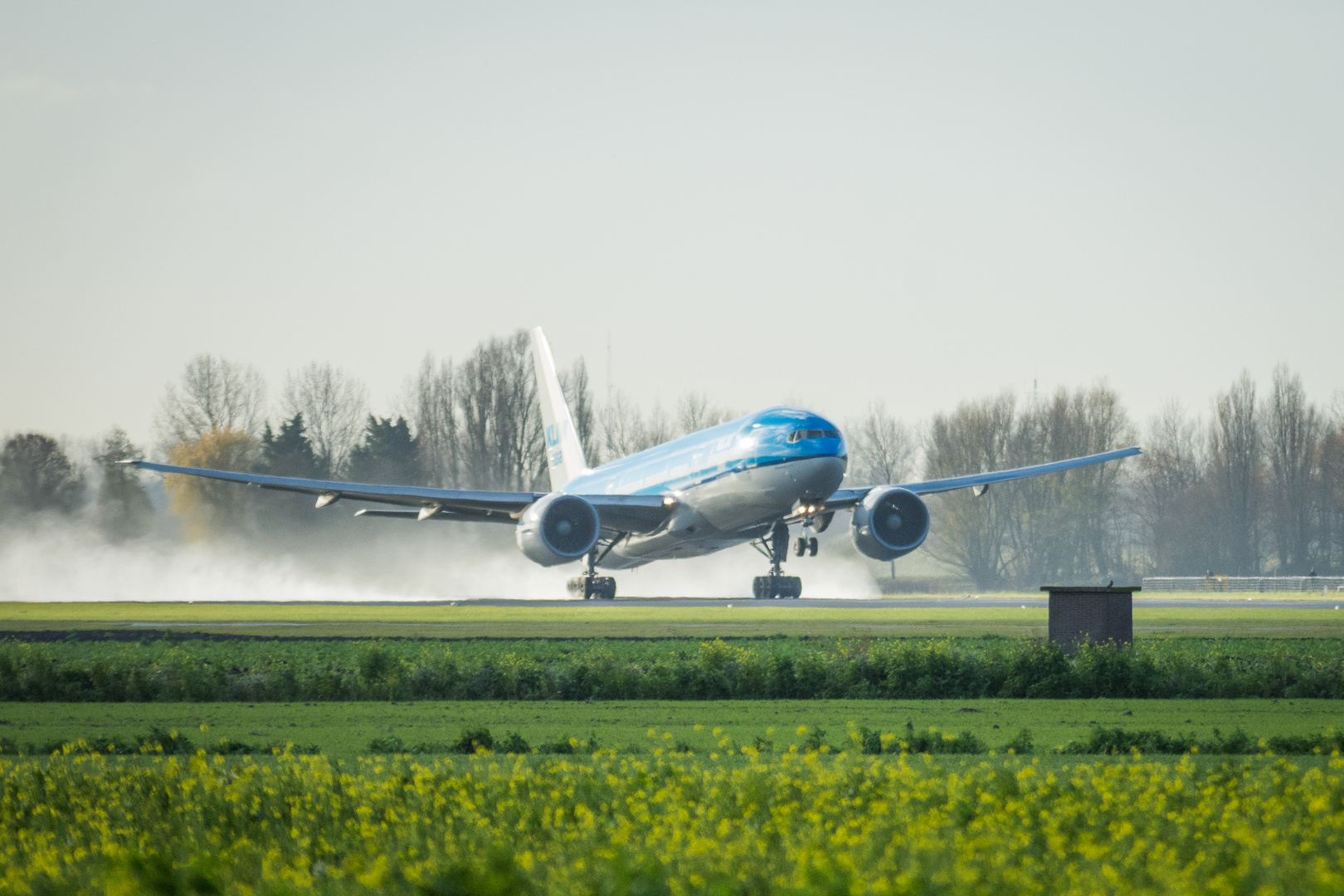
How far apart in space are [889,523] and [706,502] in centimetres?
697

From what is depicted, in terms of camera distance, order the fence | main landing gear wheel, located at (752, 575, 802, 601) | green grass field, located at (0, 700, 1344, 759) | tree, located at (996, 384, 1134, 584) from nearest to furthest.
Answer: green grass field, located at (0, 700, 1344, 759)
main landing gear wheel, located at (752, 575, 802, 601)
the fence
tree, located at (996, 384, 1134, 584)

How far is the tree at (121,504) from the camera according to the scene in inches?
2606

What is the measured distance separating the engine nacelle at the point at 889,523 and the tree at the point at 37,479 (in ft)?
129

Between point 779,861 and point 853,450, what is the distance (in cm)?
10921

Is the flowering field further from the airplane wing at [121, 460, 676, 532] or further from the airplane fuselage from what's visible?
the airplane wing at [121, 460, 676, 532]

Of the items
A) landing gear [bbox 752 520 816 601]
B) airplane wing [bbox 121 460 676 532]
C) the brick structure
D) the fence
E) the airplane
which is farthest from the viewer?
the fence

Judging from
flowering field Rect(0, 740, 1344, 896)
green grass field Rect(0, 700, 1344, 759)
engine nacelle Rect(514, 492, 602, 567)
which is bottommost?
green grass field Rect(0, 700, 1344, 759)

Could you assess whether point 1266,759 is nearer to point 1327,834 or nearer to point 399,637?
point 1327,834

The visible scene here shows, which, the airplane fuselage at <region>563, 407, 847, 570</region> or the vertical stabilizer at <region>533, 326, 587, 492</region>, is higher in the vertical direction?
the vertical stabilizer at <region>533, 326, 587, 492</region>

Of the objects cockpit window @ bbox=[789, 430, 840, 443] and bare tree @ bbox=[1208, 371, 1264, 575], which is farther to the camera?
bare tree @ bbox=[1208, 371, 1264, 575]

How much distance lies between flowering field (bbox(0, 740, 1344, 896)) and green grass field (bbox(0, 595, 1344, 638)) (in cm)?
1881

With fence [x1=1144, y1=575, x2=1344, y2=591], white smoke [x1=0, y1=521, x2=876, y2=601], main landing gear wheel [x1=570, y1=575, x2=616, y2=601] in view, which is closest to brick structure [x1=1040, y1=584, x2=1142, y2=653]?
main landing gear wheel [x1=570, y1=575, x2=616, y2=601]

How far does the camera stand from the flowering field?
7.09 metres

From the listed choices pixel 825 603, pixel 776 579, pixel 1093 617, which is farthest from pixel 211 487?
pixel 1093 617
